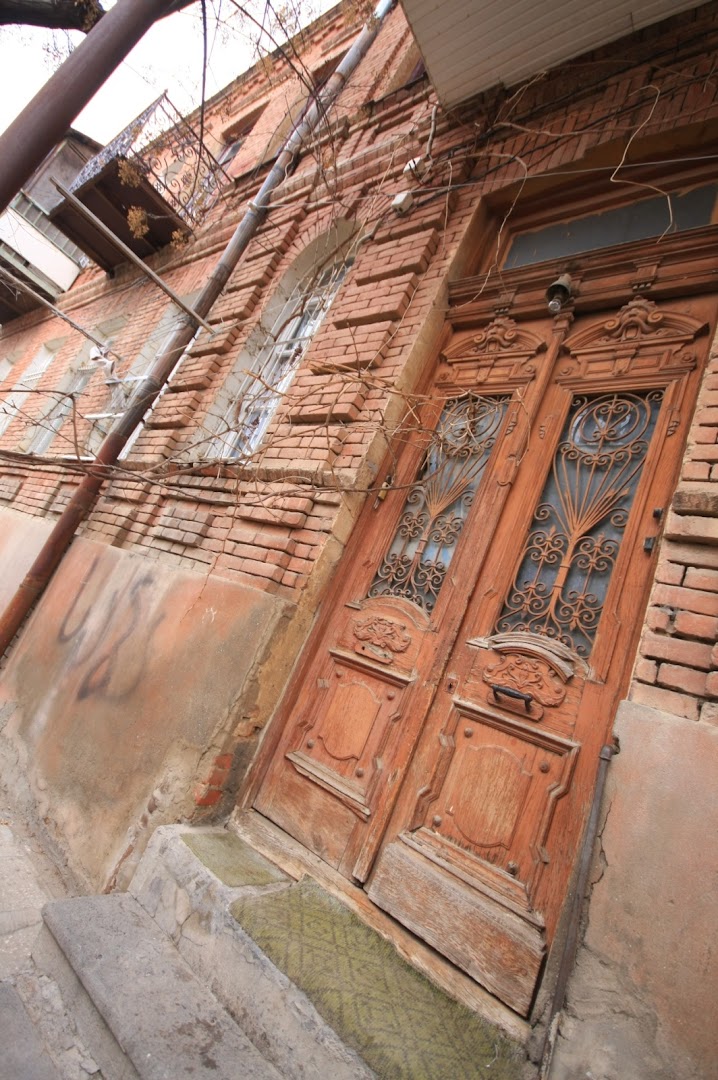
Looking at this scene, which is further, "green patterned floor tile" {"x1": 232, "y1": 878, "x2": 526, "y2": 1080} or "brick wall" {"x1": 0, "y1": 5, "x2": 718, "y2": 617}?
"brick wall" {"x1": 0, "y1": 5, "x2": 718, "y2": 617}

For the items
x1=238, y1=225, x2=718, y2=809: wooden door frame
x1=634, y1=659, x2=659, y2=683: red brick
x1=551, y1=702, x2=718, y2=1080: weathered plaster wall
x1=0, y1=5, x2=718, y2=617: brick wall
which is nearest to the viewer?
x1=551, y1=702, x2=718, y2=1080: weathered plaster wall

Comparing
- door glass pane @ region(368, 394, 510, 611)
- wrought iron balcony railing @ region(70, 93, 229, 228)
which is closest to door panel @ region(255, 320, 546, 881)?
door glass pane @ region(368, 394, 510, 611)

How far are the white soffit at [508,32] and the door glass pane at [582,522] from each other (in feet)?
9.04

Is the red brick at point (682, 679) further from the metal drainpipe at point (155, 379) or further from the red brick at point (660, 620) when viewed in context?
the metal drainpipe at point (155, 379)

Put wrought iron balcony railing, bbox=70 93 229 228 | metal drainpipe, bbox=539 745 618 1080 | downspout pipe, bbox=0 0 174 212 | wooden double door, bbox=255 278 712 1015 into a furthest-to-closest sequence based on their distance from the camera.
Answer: wrought iron balcony railing, bbox=70 93 229 228 < downspout pipe, bbox=0 0 174 212 < wooden double door, bbox=255 278 712 1015 < metal drainpipe, bbox=539 745 618 1080

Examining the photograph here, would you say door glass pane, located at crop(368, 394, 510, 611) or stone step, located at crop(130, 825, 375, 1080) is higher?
door glass pane, located at crop(368, 394, 510, 611)

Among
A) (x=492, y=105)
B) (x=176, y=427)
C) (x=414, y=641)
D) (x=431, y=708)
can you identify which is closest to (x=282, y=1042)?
(x=431, y=708)

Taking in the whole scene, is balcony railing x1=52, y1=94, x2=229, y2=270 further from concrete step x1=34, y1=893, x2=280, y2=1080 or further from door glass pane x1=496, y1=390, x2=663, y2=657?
concrete step x1=34, y1=893, x2=280, y2=1080

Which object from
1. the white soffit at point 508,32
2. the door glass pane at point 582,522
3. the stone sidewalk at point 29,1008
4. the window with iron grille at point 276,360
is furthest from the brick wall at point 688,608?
the white soffit at point 508,32

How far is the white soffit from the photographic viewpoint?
323cm

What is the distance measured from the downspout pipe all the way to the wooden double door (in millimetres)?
2376

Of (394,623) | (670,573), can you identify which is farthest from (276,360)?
(670,573)

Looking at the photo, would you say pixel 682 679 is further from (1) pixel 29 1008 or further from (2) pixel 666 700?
(1) pixel 29 1008

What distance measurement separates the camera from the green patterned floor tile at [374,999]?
1489 mm
